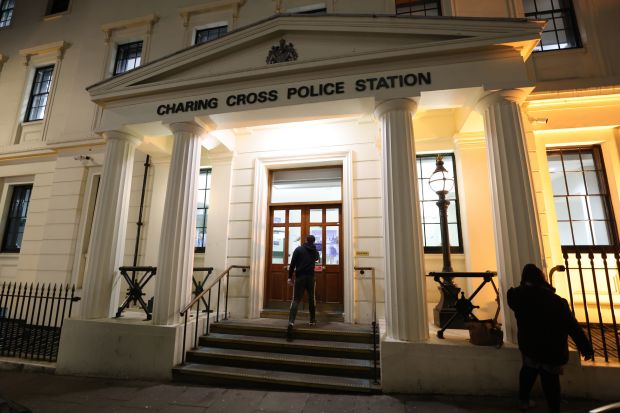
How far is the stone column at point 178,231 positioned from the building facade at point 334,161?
35mm

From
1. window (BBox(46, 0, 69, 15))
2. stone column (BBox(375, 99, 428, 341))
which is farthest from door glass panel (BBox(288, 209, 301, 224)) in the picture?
window (BBox(46, 0, 69, 15))

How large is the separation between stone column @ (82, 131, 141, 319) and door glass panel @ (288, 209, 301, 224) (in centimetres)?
356

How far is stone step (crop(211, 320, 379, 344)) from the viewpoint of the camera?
17.3 feet

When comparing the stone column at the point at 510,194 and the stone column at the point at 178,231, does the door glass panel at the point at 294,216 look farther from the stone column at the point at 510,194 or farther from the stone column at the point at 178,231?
the stone column at the point at 510,194

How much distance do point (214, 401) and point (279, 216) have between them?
4322 millimetres

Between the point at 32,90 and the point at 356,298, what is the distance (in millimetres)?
12496

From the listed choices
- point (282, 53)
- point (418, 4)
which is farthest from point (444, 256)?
point (418, 4)

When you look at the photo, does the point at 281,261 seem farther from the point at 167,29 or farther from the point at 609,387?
the point at 167,29

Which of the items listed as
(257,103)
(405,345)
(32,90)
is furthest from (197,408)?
(32,90)

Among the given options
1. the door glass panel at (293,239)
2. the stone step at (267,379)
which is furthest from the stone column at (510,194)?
the door glass panel at (293,239)

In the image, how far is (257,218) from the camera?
7.39 meters

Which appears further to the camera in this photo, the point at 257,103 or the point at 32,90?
the point at 32,90

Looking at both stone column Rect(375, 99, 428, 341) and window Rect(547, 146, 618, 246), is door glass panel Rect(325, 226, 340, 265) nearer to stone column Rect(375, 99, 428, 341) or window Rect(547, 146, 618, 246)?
stone column Rect(375, 99, 428, 341)

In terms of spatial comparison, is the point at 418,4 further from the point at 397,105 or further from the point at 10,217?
the point at 10,217
